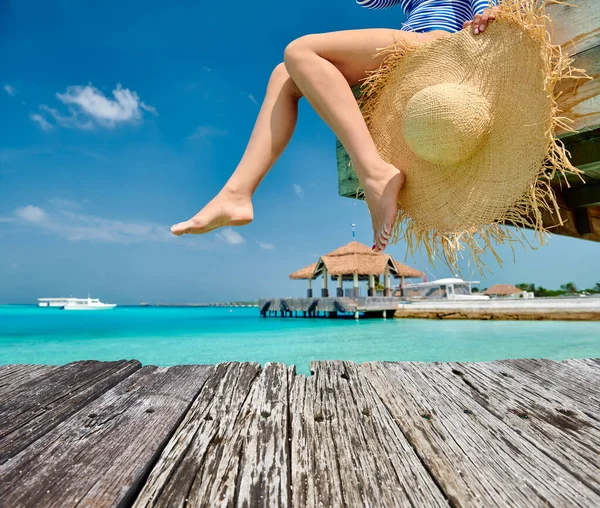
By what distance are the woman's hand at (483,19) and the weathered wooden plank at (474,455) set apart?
89 cm

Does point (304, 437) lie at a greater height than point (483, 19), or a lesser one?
lesser

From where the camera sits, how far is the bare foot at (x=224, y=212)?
1175 millimetres

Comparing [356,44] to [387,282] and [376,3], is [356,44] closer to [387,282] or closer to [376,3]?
[376,3]

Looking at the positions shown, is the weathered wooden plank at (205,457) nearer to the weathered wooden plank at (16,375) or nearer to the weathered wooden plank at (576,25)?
the weathered wooden plank at (16,375)

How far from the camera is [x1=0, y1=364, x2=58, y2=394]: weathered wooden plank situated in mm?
1011

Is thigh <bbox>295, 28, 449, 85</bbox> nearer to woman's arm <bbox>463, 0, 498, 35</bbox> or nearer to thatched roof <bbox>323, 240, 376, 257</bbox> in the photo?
woman's arm <bbox>463, 0, 498, 35</bbox>

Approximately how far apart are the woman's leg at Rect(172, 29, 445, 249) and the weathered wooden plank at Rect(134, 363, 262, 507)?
524 mm

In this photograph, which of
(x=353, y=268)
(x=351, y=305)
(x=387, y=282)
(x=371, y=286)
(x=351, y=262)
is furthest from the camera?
(x=387, y=282)

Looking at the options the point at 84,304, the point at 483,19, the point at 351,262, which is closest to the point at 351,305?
the point at 351,262

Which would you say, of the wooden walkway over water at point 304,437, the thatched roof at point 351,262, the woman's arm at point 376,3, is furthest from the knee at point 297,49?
the thatched roof at point 351,262

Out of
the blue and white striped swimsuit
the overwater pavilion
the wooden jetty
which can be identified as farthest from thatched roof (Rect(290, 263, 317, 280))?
the blue and white striped swimsuit

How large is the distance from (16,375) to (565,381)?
1.48 meters

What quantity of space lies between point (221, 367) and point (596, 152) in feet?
3.98

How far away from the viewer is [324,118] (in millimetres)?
1139
